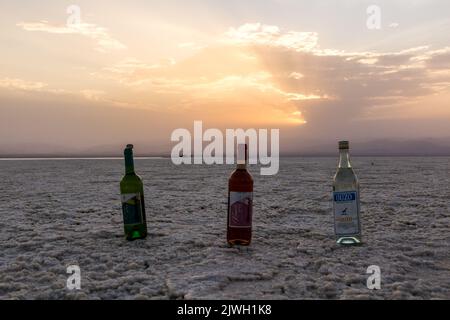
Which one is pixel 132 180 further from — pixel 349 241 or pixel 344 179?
pixel 349 241

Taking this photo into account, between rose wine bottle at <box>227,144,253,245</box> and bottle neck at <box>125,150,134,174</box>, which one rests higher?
bottle neck at <box>125,150,134,174</box>

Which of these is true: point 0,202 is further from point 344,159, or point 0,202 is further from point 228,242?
point 344,159

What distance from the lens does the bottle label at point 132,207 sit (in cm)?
225

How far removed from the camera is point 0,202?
440 centimetres

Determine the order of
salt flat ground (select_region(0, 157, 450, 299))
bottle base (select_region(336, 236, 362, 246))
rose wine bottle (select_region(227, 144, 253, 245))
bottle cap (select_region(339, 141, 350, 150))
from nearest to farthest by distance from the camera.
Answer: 1. salt flat ground (select_region(0, 157, 450, 299))
2. rose wine bottle (select_region(227, 144, 253, 245))
3. bottle cap (select_region(339, 141, 350, 150))
4. bottle base (select_region(336, 236, 362, 246))

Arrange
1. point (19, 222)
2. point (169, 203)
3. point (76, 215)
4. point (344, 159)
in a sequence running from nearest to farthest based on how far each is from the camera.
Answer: point (344, 159) < point (19, 222) < point (76, 215) < point (169, 203)

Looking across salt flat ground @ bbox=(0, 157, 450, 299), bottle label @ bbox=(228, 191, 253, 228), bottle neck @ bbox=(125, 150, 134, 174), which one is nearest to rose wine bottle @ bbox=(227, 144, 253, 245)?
bottle label @ bbox=(228, 191, 253, 228)

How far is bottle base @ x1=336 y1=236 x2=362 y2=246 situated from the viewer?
2305mm

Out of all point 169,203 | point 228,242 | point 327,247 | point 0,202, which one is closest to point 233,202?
point 228,242

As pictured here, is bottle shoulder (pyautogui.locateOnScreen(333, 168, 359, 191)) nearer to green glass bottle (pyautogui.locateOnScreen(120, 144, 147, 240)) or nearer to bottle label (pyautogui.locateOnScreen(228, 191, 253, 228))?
bottle label (pyautogui.locateOnScreen(228, 191, 253, 228))

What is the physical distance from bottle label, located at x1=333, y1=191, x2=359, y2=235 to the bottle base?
0.50 ft
